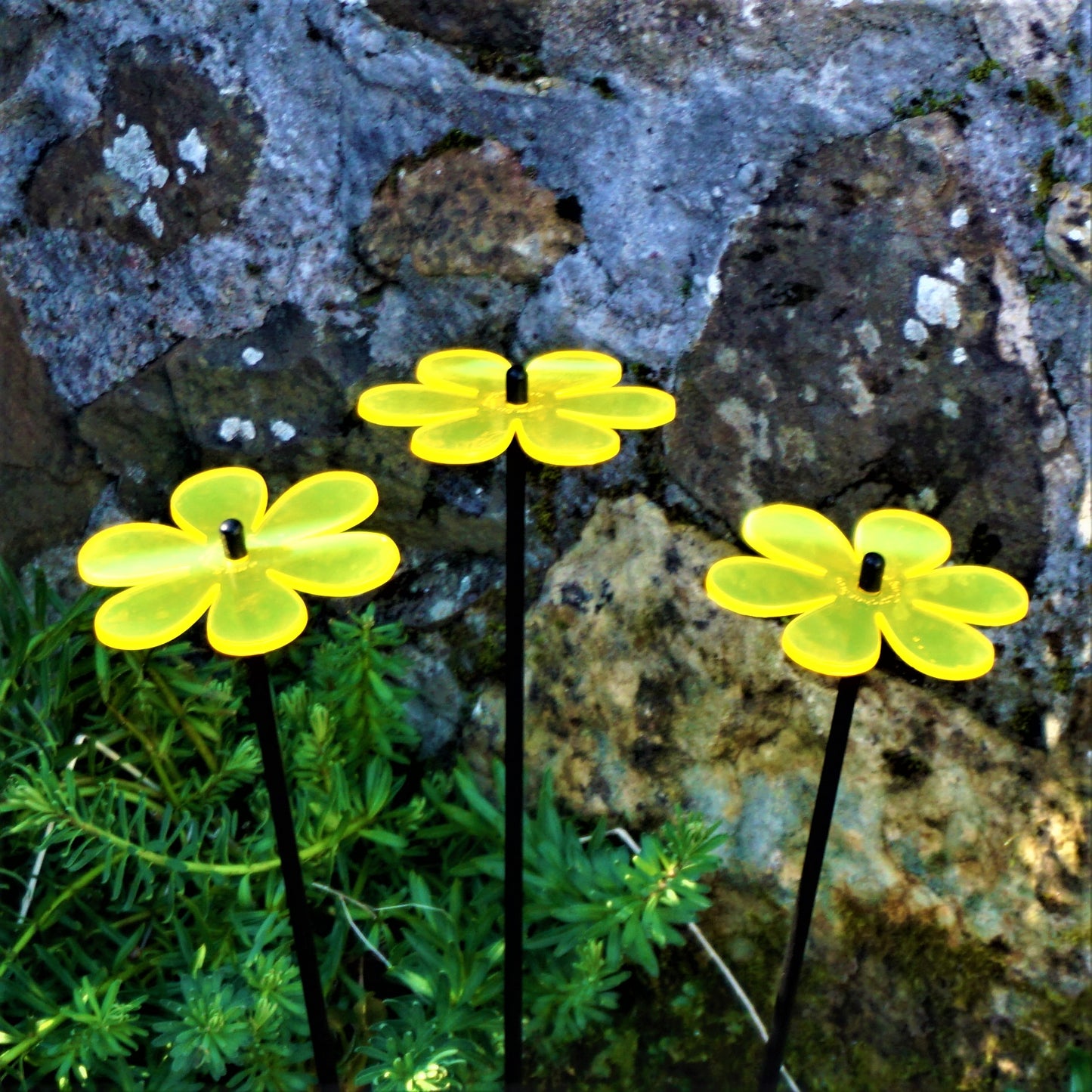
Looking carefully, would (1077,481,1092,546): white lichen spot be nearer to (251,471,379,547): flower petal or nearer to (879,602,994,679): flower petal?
(879,602,994,679): flower petal

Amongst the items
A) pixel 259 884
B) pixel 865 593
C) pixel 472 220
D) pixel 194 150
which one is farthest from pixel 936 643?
pixel 194 150

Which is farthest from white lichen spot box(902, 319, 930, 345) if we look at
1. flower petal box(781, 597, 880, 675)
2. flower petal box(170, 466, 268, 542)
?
flower petal box(170, 466, 268, 542)

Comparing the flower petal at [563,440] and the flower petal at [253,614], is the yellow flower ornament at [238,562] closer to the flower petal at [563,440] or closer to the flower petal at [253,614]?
the flower petal at [253,614]

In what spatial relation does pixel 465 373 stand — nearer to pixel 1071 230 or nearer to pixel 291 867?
pixel 291 867

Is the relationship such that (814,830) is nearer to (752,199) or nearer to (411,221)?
(752,199)

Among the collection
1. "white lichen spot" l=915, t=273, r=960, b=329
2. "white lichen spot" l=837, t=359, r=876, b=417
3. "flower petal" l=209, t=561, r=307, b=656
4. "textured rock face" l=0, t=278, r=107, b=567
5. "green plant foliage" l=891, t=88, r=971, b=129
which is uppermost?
"green plant foliage" l=891, t=88, r=971, b=129

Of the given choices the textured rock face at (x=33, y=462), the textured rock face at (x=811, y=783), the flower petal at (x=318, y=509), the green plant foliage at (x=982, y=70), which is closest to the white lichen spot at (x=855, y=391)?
→ the textured rock face at (x=811, y=783)
